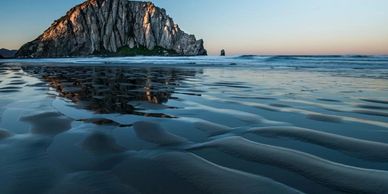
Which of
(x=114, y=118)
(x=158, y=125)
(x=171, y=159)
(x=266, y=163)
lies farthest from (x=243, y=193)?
(x=114, y=118)

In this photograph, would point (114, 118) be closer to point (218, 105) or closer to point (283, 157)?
point (218, 105)

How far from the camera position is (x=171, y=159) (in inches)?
122

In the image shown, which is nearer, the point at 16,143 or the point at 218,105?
the point at 16,143

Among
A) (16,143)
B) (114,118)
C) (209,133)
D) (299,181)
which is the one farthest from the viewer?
(114,118)

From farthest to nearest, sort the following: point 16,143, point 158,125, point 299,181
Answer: point 158,125
point 16,143
point 299,181

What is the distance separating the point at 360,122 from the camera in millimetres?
5012

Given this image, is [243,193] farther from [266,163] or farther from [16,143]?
[16,143]

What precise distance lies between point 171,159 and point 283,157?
1.20 m

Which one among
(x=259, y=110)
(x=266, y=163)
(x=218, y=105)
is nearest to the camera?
(x=266, y=163)

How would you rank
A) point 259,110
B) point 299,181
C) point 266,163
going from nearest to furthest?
point 299,181 < point 266,163 < point 259,110

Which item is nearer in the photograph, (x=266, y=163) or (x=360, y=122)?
(x=266, y=163)

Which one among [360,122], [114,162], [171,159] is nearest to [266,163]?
[171,159]

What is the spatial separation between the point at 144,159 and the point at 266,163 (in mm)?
1268

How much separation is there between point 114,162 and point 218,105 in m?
4.15
